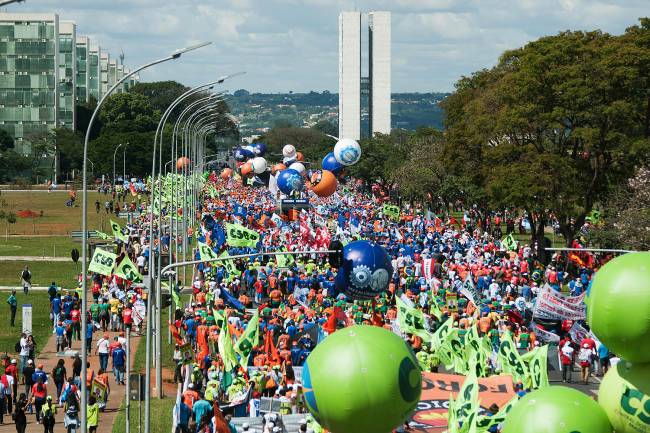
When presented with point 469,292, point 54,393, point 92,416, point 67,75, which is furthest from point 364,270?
point 67,75

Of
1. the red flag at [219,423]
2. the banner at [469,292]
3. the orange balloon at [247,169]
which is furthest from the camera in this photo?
the orange balloon at [247,169]

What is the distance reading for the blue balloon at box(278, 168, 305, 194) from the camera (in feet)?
244

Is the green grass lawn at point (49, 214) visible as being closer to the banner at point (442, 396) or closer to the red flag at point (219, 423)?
the banner at point (442, 396)

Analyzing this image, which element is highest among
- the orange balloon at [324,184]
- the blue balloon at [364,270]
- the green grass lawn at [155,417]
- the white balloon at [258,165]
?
the white balloon at [258,165]

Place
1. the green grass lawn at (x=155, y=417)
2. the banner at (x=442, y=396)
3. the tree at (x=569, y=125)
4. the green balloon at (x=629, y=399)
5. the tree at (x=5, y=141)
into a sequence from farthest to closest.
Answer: the tree at (x=5, y=141)
the tree at (x=569, y=125)
the green grass lawn at (x=155, y=417)
the banner at (x=442, y=396)
the green balloon at (x=629, y=399)

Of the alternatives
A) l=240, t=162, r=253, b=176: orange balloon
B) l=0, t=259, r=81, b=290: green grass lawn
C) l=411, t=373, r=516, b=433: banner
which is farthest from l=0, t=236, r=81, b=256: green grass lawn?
l=411, t=373, r=516, b=433: banner

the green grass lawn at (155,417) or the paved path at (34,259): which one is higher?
the paved path at (34,259)

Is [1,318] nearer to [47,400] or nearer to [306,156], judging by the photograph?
[47,400]

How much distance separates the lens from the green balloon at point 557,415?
15656 mm

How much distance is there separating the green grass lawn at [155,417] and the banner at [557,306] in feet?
28.9

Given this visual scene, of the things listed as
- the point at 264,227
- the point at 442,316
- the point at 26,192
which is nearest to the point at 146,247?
the point at 264,227

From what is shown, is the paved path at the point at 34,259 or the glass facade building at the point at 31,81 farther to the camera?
the glass facade building at the point at 31,81

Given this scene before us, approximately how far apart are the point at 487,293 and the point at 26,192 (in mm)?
106966

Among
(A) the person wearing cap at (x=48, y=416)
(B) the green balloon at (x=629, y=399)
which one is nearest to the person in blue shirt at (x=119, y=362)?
(A) the person wearing cap at (x=48, y=416)
